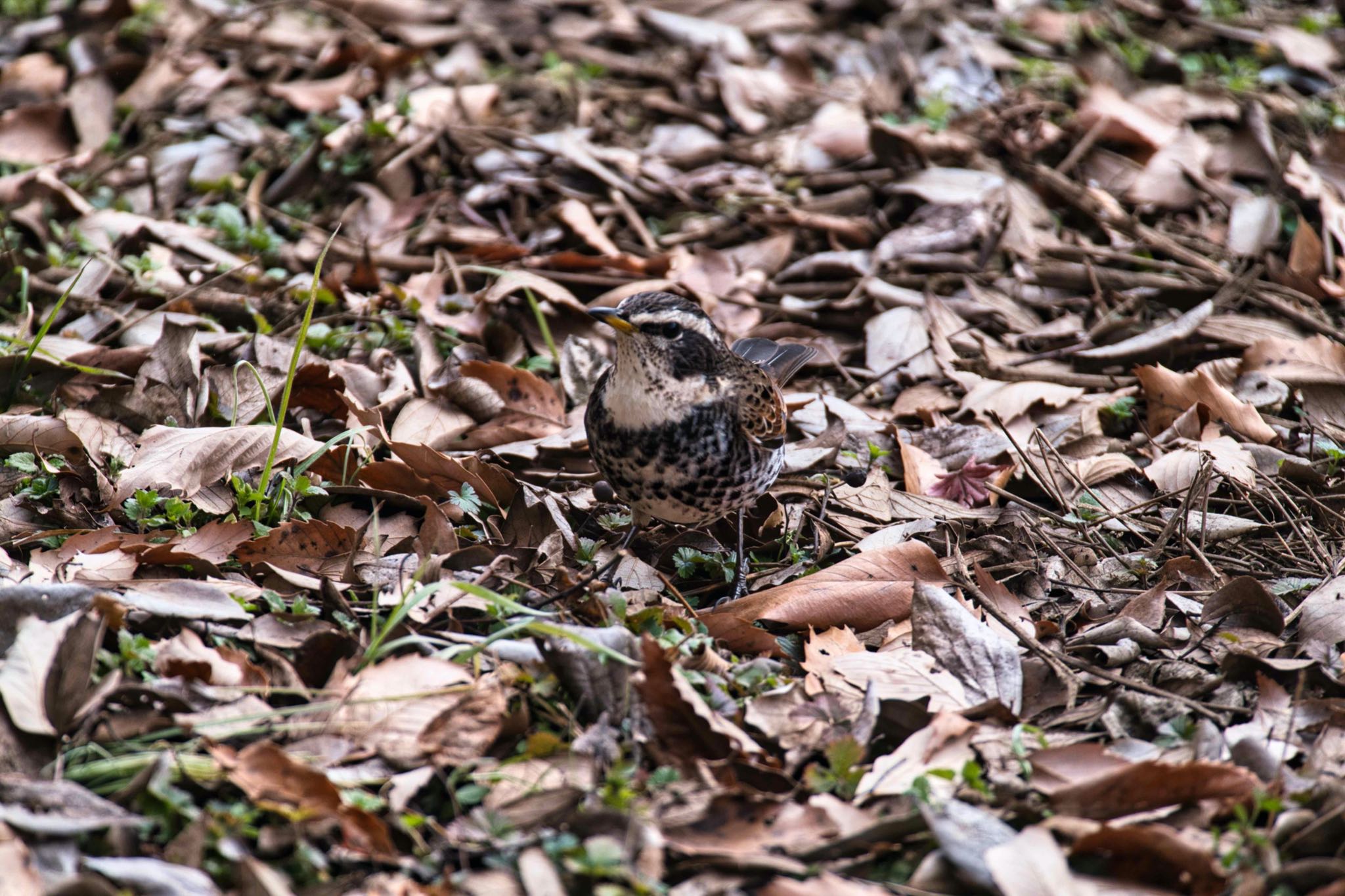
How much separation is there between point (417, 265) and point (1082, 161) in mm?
3908

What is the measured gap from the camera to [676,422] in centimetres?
439

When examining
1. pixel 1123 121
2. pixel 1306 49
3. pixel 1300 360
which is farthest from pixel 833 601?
pixel 1306 49

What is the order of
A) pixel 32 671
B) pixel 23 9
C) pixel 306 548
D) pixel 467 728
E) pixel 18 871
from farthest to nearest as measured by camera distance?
pixel 23 9 → pixel 306 548 → pixel 467 728 → pixel 32 671 → pixel 18 871

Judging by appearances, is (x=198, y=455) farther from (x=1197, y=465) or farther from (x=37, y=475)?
(x=1197, y=465)

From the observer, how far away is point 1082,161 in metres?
7.16

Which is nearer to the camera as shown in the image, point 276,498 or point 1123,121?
point 276,498

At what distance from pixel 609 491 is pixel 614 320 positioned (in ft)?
3.26

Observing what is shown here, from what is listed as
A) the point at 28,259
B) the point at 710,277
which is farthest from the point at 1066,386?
the point at 28,259

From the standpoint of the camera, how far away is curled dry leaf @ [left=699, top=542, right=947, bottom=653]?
4094mm

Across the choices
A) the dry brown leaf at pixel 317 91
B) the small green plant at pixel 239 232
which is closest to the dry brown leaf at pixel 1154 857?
the small green plant at pixel 239 232

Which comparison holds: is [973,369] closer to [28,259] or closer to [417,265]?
[417,265]

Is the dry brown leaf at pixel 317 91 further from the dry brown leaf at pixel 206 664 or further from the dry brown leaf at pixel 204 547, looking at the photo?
the dry brown leaf at pixel 206 664

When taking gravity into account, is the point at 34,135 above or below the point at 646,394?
below

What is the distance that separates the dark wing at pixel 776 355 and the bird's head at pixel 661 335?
0.70m
